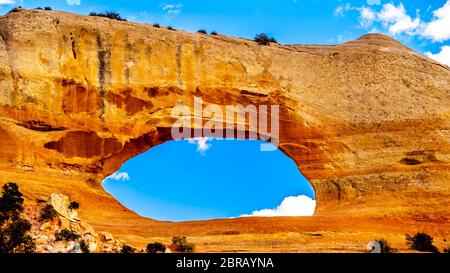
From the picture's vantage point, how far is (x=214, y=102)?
34.5 metres

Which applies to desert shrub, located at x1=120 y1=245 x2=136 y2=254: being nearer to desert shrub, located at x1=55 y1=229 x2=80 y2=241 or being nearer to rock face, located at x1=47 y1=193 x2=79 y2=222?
desert shrub, located at x1=55 y1=229 x2=80 y2=241

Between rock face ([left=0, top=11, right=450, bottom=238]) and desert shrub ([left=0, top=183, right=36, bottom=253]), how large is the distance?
5625mm

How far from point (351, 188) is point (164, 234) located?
37.0 feet

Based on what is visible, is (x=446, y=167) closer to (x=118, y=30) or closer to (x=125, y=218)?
(x=125, y=218)

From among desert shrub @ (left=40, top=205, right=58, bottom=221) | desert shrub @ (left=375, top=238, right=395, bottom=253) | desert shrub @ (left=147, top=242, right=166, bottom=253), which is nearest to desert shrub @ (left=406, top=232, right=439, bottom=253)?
desert shrub @ (left=375, top=238, right=395, bottom=253)

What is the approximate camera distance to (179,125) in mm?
33625

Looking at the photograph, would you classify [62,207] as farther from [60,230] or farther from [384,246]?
[384,246]

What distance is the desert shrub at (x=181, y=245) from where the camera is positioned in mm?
21375

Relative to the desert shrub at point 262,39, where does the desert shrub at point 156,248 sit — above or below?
below

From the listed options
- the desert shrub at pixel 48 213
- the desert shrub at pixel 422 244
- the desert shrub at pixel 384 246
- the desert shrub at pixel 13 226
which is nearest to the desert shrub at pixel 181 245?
the desert shrub at pixel 48 213

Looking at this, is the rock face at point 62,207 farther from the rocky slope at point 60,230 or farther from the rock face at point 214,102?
the rock face at point 214,102

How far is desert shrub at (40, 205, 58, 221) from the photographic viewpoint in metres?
21.1

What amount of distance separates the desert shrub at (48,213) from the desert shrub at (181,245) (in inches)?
167
